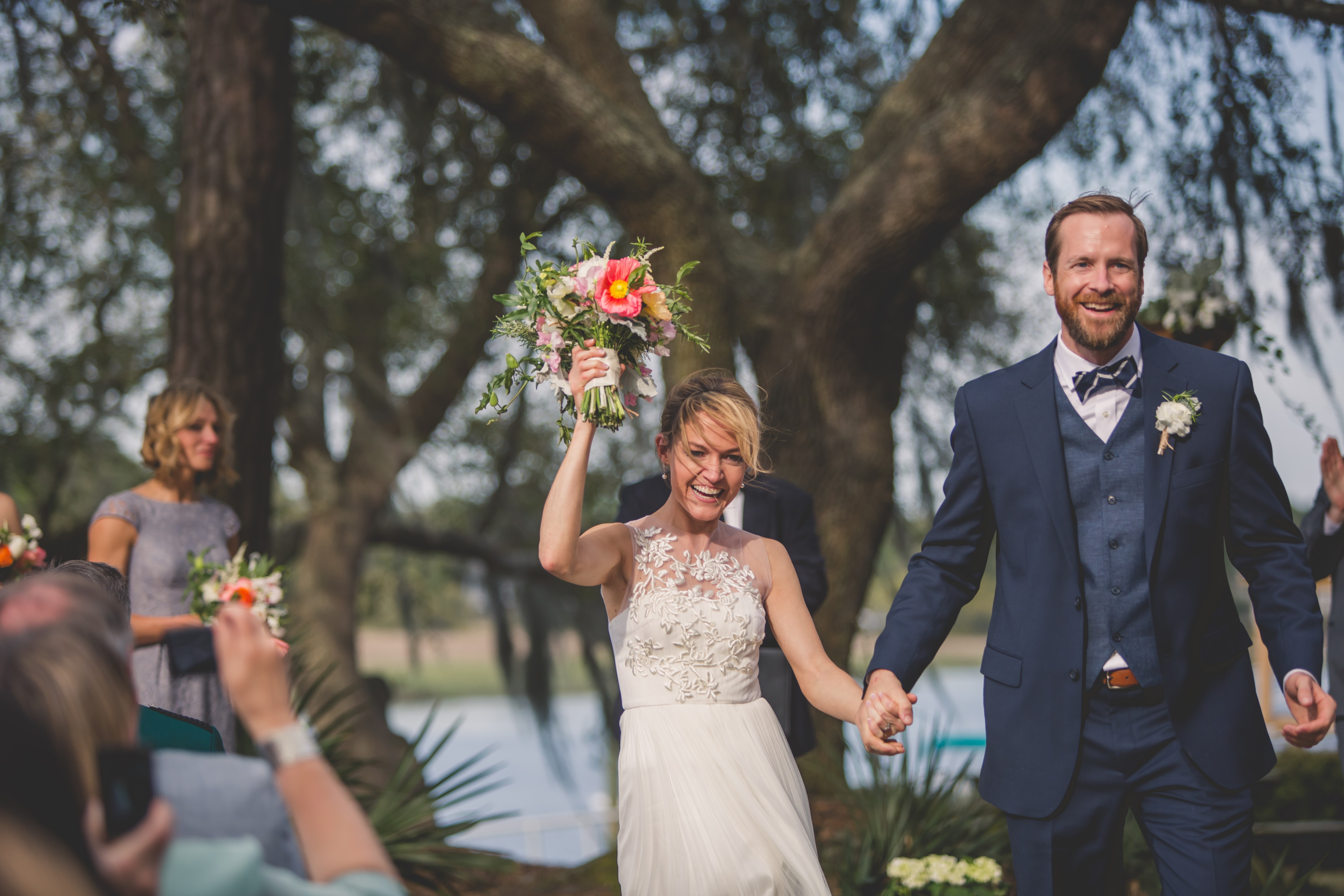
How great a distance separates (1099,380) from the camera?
2900mm

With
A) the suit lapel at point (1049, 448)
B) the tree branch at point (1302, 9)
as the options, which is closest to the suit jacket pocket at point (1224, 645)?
the suit lapel at point (1049, 448)

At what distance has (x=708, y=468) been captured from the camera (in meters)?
2.92

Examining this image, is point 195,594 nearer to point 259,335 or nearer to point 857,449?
point 259,335

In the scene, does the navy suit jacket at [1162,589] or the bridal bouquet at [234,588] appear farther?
the bridal bouquet at [234,588]

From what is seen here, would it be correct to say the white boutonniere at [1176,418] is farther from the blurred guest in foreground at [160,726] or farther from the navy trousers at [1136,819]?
the blurred guest in foreground at [160,726]

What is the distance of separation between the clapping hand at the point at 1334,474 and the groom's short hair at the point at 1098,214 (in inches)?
58.1

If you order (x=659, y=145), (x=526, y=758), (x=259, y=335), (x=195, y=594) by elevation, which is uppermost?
(x=659, y=145)

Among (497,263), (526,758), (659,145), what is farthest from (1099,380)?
(526,758)

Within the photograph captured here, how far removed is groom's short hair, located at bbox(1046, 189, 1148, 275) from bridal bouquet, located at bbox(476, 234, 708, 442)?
0.91m

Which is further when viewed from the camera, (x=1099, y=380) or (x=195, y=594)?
(x=195, y=594)

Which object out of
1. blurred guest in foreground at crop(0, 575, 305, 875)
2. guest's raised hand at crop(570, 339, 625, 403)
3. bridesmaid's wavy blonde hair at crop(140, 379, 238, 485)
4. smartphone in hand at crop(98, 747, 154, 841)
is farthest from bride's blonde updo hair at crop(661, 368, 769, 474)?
bridesmaid's wavy blonde hair at crop(140, 379, 238, 485)

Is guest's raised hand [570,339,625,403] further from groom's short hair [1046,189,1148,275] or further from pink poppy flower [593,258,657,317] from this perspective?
groom's short hair [1046,189,1148,275]

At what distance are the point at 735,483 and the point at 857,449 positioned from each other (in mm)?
3560

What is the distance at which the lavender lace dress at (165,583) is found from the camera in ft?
14.3
